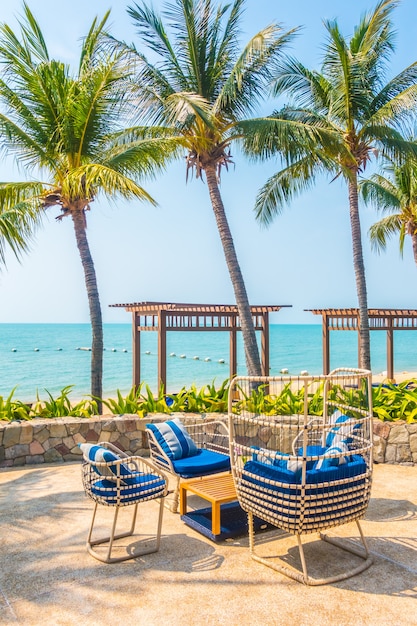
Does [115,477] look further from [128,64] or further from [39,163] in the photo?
[128,64]

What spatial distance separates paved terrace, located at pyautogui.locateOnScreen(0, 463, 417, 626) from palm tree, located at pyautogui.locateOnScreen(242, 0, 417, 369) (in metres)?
7.32

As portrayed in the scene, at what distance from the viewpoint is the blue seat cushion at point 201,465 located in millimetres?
4547

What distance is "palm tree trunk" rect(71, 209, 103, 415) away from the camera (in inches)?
327

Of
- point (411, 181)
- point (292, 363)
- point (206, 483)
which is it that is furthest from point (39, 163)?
point (292, 363)

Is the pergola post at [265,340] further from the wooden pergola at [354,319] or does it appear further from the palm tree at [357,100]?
the palm tree at [357,100]

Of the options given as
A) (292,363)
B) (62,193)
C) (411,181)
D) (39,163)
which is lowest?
(292,363)

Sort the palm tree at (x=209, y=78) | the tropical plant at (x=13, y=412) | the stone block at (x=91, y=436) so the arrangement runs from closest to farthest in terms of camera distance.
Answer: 1. the stone block at (x=91, y=436)
2. the tropical plant at (x=13, y=412)
3. the palm tree at (x=209, y=78)

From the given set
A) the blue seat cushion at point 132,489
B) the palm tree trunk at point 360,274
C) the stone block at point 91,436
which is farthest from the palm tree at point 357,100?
the blue seat cushion at point 132,489

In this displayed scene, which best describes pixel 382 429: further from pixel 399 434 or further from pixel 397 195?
pixel 397 195

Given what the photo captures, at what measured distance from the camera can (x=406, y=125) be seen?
35.0 ft

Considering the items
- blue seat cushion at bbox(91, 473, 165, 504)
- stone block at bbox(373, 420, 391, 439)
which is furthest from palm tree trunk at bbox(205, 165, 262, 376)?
blue seat cushion at bbox(91, 473, 165, 504)

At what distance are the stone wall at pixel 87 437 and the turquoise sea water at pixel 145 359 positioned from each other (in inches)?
680

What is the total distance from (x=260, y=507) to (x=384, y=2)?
34.9 feet

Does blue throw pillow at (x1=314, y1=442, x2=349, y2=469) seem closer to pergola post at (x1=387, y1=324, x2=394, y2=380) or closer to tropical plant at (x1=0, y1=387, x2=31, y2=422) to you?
tropical plant at (x1=0, y1=387, x2=31, y2=422)
